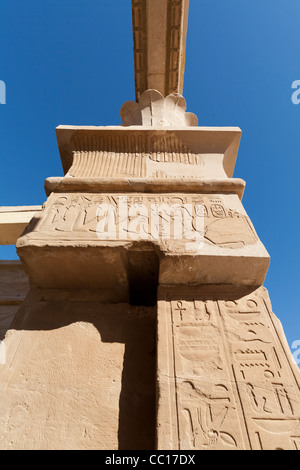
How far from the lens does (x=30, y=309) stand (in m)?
1.91

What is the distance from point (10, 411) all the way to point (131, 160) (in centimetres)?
218

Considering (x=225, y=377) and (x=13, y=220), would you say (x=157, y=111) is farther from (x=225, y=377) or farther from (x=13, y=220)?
(x=225, y=377)

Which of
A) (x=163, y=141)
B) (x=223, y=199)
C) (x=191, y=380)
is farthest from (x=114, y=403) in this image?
(x=163, y=141)

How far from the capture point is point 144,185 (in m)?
2.32

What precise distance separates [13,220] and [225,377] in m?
3.30

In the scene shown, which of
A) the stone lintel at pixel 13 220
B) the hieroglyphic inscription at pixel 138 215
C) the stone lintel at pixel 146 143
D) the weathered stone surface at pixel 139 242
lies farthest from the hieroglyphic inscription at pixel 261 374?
the stone lintel at pixel 13 220

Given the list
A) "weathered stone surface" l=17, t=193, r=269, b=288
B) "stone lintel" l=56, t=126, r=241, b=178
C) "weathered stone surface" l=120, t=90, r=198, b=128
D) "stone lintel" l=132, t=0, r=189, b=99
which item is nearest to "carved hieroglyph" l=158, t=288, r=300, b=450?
"weathered stone surface" l=17, t=193, r=269, b=288

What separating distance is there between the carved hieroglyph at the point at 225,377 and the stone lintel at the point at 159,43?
3.62 meters

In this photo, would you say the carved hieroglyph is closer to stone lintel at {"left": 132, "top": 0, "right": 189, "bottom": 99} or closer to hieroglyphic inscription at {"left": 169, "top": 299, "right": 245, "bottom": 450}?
hieroglyphic inscription at {"left": 169, "top": 299, "right": 245, "bottom": 450}

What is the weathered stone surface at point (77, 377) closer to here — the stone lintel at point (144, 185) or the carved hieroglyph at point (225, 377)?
the carved hieroglyph at point (225, 377)

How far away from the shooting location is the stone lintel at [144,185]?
2328mm

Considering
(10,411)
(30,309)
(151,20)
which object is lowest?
(10,411)

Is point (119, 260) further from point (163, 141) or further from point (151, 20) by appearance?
point (151, 20)
